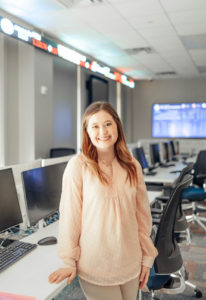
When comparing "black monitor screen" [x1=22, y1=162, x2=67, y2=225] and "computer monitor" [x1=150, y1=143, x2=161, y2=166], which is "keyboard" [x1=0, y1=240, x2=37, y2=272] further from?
"computer monitor" [x1=150, y1=143, x2=161, y2=166]

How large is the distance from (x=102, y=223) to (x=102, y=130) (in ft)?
1.18

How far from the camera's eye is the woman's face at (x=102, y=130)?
1.34 m

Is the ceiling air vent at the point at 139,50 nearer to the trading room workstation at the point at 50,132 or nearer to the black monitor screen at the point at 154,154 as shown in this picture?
the trading room workstation at the point at 50,132

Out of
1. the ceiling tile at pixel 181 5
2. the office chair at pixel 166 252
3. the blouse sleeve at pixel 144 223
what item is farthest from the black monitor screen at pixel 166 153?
the blouse sleeve at pixel 144 223

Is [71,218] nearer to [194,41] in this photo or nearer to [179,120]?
[194,41]

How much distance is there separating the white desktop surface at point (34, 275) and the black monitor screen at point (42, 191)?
235mm

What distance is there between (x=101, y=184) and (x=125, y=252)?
0.28 meters

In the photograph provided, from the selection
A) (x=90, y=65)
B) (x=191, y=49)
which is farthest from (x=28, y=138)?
(x=191, y=49)

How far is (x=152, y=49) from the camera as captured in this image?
6.39 m

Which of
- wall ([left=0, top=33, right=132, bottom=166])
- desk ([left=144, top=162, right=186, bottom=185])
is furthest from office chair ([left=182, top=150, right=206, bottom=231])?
wall ([left=0, top=33, right=132, bottom=166])

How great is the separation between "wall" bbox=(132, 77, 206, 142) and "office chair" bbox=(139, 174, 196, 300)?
8.42 meters

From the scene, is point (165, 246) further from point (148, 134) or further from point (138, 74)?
point (148, 134)

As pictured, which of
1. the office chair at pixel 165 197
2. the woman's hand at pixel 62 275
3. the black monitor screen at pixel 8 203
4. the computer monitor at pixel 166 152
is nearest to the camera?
the woman's hand at pixel 62 275

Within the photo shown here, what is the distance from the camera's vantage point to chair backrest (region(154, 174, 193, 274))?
1.85m
